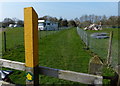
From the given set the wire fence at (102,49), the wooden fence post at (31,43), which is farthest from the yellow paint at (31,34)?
the wire fence at (102,49)

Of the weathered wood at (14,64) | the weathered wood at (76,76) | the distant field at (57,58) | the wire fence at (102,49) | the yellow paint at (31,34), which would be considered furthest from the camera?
the wire fence at (102,49)

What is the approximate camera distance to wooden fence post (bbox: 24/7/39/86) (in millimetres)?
1449

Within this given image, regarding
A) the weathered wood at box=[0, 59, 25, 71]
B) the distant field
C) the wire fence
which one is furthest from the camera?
the wire fence

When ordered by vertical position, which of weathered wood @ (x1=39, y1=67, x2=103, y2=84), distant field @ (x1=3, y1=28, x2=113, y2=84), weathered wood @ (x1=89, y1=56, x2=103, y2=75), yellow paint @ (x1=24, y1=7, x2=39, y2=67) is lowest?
distant field @ (x1=3, y1=28, x2=113, y2=84)

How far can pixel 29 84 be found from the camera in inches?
63.9

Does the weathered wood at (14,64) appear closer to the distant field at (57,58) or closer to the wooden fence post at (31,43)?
the wooden fence post at (31,43)

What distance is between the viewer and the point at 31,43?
148cm

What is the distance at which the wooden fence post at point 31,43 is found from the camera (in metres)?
1.45

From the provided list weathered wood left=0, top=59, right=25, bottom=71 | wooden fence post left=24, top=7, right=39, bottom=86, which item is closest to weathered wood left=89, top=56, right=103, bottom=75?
wooden fence post left=24, top=7, right=39, bottom=86

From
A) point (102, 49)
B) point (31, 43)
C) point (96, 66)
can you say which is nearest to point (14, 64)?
point (31, 43)

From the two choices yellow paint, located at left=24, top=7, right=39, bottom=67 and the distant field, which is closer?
yellow paint, located at left=24, top=7, right=39, bottom=67

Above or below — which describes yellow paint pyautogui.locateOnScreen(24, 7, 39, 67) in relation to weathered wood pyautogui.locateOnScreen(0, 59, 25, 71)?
above

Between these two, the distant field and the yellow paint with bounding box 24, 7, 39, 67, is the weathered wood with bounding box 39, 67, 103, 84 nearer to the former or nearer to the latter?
the yellow paint with bounding box 24, 7, 39, 67

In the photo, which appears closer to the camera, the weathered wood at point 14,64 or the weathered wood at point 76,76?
the weathered wood at point 76,76
